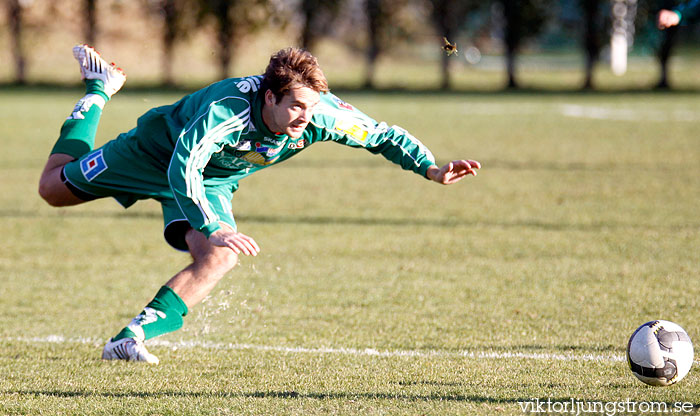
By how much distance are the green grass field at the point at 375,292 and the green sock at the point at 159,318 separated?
20 centimetres

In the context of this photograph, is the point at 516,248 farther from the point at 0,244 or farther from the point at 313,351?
the point at 0,244

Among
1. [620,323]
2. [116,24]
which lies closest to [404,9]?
[116,24]

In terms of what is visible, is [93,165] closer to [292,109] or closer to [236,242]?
[292,109]

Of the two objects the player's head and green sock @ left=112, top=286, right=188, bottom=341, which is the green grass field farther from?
the player's head

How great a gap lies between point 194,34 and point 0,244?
2914cm

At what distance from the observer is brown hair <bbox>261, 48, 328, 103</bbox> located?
4422 mm

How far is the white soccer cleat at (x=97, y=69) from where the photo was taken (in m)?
6.16

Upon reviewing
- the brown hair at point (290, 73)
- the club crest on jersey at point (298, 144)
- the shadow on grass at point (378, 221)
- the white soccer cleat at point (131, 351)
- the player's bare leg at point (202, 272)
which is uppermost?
the brown hair at point (290, 73)

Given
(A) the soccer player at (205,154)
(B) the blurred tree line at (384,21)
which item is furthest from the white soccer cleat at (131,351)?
(B) the blurred tree line at (384,21)

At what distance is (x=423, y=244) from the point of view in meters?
8.84

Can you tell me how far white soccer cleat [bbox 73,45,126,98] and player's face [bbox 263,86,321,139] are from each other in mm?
2074

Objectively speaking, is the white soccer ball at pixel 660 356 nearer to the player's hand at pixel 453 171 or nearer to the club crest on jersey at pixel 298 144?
the player's hand at pixel 453 171

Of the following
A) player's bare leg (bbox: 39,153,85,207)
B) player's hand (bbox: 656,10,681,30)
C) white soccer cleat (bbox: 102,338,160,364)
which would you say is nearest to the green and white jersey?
player's bare leg (bbox: 39,153,85,207)

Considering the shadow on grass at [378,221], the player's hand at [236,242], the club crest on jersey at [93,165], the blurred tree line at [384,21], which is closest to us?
the player's hand at [236,242]
